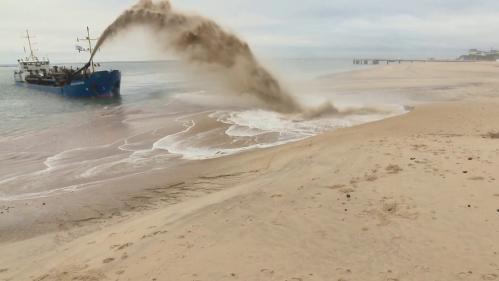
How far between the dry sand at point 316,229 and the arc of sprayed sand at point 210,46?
12725mm

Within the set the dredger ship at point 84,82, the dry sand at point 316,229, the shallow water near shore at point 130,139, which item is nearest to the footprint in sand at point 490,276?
the dry sand at point 316,229

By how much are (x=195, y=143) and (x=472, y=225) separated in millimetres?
10151

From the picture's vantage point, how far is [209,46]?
21.5 meters

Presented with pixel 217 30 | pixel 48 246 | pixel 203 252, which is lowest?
pixel 48 246

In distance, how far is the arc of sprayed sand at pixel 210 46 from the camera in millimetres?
21141

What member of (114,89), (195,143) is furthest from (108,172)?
(114,89)

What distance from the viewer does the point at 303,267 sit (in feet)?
15.3

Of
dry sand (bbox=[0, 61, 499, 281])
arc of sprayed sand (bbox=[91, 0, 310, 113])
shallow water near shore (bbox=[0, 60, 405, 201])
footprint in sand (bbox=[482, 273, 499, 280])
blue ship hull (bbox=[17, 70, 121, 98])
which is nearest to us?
footprint in sand (bbox=[482, 273, 499, 280])

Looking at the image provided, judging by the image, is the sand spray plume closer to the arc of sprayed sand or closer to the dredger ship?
the arc of sprayed sand

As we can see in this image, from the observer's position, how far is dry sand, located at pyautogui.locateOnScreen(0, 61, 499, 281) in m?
4.68

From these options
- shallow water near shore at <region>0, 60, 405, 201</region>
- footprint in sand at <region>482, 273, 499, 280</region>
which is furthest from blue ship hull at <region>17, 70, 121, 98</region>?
footprint in sand at <region>482, 273, 499, 280</region>

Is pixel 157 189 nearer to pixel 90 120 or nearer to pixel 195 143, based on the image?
pixel 195 143

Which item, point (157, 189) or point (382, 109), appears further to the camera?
point (382, 109)

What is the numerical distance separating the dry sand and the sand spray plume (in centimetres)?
1269
